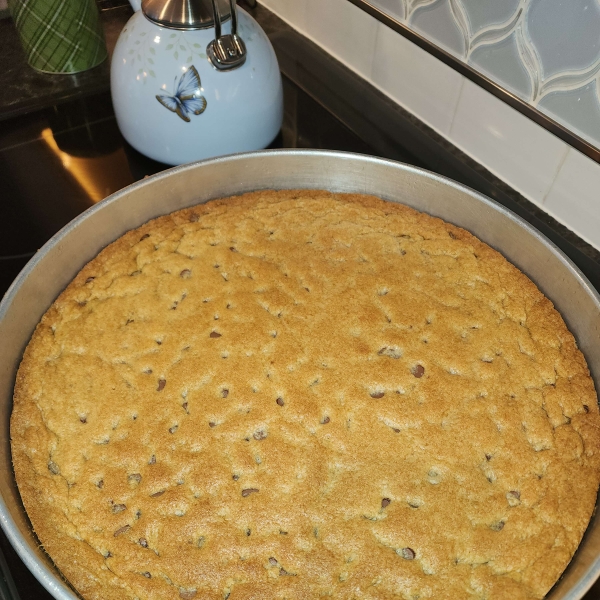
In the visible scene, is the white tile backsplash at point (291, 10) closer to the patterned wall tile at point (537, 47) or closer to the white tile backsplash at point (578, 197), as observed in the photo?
the patterned wall tile at point (537, 47)

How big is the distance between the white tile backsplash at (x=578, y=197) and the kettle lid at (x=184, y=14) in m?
0.65

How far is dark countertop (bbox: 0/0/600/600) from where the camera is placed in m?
1.12

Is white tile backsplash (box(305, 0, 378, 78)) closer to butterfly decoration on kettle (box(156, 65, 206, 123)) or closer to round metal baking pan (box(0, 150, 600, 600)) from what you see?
round metal baking pan (box(0, 150, 600, 600))

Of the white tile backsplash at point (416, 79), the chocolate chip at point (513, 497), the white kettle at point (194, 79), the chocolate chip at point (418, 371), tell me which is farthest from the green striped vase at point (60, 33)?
the chocolate chip at point (513, 497)

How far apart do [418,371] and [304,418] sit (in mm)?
189

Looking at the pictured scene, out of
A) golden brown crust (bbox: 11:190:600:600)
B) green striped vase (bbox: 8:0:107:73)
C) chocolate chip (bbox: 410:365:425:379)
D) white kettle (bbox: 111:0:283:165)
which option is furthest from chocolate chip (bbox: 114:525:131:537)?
green striped vase (bbox: 8:0:107:73)

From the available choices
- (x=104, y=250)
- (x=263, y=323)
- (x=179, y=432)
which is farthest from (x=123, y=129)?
(x=179, y=432)

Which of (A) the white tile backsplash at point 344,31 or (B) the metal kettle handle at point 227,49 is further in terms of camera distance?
(A) the white tile backsplash at point 344,31

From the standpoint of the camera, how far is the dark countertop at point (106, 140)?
1.12m

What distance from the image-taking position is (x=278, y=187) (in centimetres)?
117

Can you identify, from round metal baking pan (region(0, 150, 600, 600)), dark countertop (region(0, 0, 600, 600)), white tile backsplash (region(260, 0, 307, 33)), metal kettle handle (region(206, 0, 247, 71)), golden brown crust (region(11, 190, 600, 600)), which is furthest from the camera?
white tile backsplash (region(260, 0, 307, 33))

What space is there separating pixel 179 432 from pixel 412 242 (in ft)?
1.71

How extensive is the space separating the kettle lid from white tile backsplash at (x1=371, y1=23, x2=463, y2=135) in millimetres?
405

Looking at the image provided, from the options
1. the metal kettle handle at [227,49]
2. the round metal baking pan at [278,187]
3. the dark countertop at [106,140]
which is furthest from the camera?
the dark countertop at [106,140]
